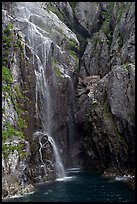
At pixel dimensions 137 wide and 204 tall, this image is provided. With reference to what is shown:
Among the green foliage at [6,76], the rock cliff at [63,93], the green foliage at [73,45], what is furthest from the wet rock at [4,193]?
the green foliage at [73,45]

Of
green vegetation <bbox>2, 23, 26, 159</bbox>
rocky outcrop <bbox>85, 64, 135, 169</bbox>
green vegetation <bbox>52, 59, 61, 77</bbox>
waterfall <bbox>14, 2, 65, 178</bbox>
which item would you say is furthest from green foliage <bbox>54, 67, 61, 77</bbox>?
green vegetation <bbox>2, 23, 26, 159</bbox>

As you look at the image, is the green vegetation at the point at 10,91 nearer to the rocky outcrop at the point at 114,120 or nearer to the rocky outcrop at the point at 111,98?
the rocky outcrop at the point at 114,120

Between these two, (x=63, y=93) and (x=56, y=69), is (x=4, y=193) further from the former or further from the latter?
(x=56, y=69)

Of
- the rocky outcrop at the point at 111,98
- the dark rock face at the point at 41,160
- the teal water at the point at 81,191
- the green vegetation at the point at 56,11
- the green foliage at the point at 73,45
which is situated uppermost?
the green vegetation at the point at 56,11

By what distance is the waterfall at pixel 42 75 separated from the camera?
5372 centimetres

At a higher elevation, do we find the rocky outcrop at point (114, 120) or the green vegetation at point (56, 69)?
the green vegetation at point (56, 69)

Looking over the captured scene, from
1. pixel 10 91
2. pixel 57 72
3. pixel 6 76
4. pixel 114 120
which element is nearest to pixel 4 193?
pixel 10 91

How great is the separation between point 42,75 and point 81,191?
22387mm

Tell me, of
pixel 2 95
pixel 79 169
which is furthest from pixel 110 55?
pixel 2 95

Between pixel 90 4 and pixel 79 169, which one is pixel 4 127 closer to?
pixel 79 169

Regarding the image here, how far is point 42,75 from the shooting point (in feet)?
185

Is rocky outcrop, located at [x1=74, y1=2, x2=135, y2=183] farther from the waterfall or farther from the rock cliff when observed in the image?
the waterfall

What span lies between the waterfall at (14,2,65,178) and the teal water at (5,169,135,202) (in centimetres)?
601

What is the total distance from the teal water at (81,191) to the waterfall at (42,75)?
6008 millimetres
